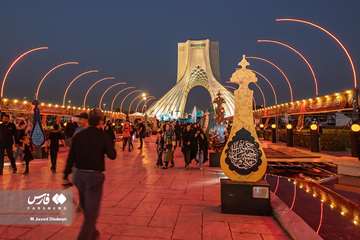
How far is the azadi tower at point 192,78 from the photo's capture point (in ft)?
235

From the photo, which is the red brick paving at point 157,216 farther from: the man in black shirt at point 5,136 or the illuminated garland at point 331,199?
the illuminated garland at point 331,199

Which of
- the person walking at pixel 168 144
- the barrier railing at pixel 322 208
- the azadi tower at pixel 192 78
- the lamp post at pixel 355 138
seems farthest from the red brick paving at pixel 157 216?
the azadi tower at pixel 192 78

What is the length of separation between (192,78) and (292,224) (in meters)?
79.4

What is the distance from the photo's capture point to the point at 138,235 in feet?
14.5

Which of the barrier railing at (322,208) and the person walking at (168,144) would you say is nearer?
the barrier railing at (322,208)

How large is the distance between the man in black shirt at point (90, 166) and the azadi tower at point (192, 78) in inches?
2547

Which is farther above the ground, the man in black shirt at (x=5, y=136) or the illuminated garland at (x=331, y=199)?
the man in black shirt at (x=5, y=136)

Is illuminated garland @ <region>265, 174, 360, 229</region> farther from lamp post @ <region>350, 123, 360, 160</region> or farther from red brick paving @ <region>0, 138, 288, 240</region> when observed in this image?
lamp post @ <region>350, 123, 360, 160</region>

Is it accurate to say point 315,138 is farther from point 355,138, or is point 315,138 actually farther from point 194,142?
point 194,142

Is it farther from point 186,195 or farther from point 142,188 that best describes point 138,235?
point 142,188

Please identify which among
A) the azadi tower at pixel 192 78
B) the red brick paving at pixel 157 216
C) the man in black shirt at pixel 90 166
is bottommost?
the red brick paving at pixel 157 216

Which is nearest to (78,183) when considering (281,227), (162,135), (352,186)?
(281,227)

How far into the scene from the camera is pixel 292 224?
15.3 feet

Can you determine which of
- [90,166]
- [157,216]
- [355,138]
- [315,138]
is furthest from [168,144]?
[315,138]
